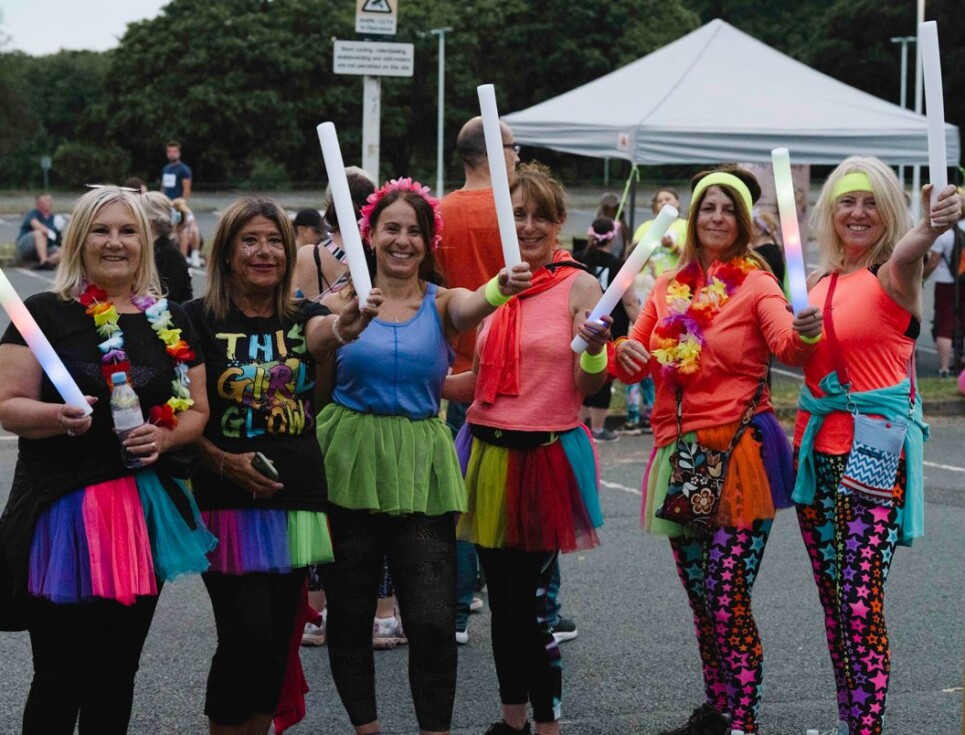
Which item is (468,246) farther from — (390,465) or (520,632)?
(520,632)

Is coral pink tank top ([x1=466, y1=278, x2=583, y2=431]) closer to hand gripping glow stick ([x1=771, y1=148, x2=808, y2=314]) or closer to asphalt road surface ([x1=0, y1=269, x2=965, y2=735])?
hand gripping glow stick ([x1=771, y1=148, x2=808, y2=314])

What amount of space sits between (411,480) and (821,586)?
1378 mm

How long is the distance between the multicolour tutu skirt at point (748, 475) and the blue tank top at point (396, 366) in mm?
840

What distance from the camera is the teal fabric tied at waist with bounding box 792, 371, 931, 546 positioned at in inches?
166

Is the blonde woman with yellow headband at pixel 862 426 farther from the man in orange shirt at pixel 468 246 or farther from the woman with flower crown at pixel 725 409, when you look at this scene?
the man in orange shirt at pixel 468 246

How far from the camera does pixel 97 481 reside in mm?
3699

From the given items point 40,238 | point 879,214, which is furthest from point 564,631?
point 40,238

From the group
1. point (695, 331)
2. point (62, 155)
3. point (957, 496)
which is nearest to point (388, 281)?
point (695, 331)

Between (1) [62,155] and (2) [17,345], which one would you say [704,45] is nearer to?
(2) [17,345]

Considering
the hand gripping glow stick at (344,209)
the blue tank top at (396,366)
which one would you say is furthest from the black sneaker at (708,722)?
the hand gripping glow stick at (344,209)

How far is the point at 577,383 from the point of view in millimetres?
4488

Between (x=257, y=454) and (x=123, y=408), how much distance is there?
18.5 inches

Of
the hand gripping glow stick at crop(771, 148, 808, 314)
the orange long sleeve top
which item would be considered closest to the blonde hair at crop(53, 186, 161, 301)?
the orange long sleeve top

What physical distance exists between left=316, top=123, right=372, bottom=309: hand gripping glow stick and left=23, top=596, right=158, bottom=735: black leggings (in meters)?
1.07
